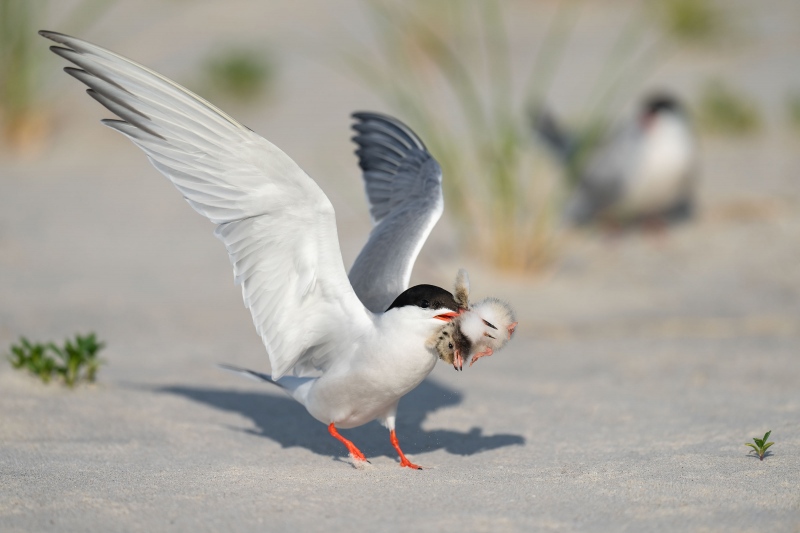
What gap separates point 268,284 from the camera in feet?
12.3

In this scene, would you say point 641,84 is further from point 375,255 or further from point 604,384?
point 375,255

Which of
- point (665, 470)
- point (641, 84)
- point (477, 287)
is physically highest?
point (641, 84)

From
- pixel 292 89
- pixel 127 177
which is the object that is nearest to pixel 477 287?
pixel 127 177

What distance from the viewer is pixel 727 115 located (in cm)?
1097

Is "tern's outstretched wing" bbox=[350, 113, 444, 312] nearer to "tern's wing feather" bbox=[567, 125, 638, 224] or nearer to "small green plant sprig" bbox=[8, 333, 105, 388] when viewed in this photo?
"small green plant sprig" bbox=[8, 333, 105, 388]

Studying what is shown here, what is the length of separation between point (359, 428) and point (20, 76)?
22.6 feet

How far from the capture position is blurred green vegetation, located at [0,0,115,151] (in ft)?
32.7

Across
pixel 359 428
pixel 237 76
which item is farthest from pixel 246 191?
pixel 237 76

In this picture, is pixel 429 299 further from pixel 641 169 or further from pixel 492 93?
pixel 492 93

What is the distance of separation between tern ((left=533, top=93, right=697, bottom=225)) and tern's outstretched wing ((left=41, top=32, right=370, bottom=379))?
5068 millimetres

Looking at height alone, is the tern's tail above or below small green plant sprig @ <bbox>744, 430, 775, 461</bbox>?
below

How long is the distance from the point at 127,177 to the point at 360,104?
3722 mm

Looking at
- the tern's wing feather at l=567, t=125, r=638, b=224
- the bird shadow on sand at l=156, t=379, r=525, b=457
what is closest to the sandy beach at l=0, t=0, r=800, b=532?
the bird shadow on sand at l=156, t=379, r=525, b=457

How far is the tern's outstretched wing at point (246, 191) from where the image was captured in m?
3.51
